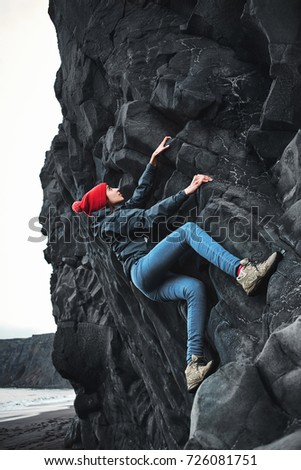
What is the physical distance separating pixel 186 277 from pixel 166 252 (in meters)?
0.55

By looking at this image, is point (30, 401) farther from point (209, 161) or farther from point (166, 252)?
point (166, 252)

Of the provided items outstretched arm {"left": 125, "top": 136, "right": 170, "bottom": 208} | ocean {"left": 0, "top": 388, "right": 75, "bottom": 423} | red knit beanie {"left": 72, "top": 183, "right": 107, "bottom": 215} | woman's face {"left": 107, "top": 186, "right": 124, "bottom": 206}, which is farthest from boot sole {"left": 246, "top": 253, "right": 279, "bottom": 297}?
ocean {"left": 0, "top": 388, "right": 75, "bottom": 423}

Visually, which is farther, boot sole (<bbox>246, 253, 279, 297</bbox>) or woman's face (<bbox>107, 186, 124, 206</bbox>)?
woman's face (<bbox>107, 186, 124, 206</bbox>)

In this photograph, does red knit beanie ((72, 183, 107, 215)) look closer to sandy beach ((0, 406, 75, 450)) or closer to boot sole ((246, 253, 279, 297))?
boot sole ((246, 253, 279, 297))

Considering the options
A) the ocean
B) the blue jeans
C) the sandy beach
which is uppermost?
the blue jeans

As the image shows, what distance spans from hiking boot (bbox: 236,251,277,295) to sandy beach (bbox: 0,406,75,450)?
17.4 m

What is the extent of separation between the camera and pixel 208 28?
28.8 feet

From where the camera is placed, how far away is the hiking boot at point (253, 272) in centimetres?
561

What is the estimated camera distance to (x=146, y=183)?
7980 millimetres

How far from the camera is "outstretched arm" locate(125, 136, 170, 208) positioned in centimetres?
780

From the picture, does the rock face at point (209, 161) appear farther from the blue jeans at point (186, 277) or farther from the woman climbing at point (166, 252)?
the blue jeans at point (186, 277)

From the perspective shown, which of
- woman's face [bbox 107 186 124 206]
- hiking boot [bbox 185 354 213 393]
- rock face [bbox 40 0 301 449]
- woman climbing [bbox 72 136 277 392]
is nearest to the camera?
rock face [bbox 40 0 301 449]
